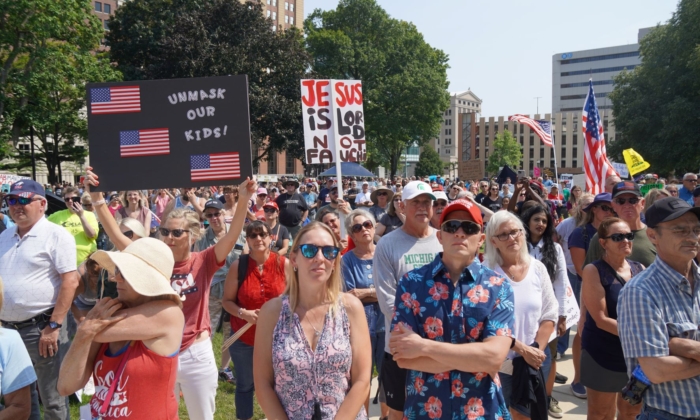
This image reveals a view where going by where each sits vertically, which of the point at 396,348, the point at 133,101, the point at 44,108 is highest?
the point at 44,108

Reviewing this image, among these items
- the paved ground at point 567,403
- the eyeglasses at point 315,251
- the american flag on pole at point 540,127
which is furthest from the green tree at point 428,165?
the eyeglasses at point 315,251

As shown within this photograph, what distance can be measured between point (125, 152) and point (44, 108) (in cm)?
3121

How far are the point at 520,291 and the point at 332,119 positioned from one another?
4032mm

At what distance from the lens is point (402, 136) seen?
50000 millimetres

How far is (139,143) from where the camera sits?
4.45 m

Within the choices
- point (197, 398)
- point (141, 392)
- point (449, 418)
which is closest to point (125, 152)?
point (197, 398)

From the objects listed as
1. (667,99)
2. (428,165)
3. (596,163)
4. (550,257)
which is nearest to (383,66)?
(667,99)

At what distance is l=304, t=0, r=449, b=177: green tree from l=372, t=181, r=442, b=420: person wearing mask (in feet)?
143

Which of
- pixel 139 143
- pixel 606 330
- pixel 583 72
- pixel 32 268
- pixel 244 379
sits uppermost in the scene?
pixel 583 72

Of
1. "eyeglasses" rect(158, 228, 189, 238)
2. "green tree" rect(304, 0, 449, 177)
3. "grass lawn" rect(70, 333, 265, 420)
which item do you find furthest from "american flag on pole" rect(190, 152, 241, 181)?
"green tree" rect(304, 0, 449, 177)

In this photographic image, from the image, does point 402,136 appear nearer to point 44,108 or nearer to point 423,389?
point 44,108

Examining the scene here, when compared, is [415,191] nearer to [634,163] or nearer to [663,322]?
[663,322]

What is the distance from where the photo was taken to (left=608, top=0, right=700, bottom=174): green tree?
110 ft

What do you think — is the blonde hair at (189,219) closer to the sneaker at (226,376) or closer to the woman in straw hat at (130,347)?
the woman in straw hat at (130,347)
